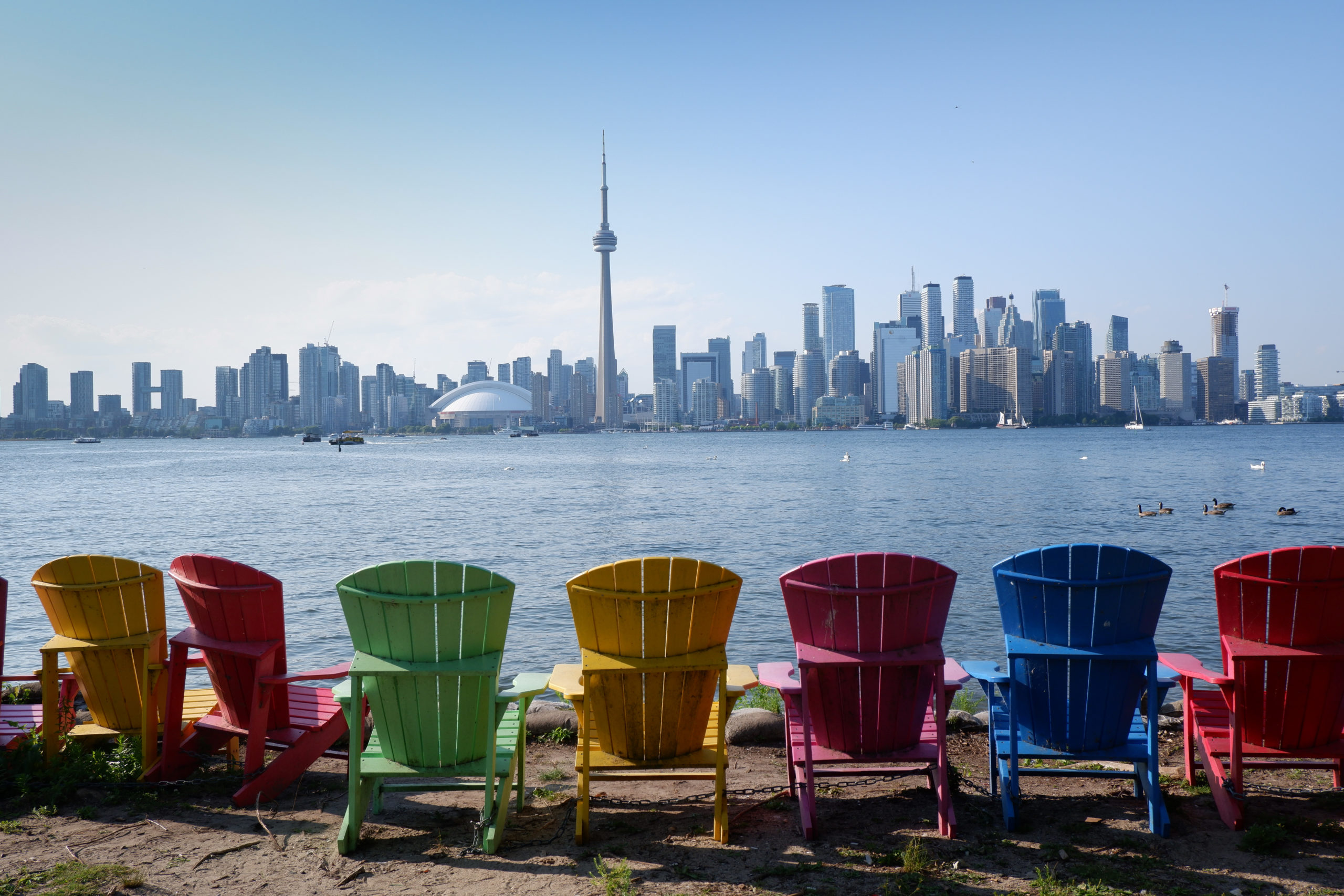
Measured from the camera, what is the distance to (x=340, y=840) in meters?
3.98

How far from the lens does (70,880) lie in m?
3.70

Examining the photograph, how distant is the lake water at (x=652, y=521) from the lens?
1420 centimetres

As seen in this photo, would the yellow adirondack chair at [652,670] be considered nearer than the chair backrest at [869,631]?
Yes

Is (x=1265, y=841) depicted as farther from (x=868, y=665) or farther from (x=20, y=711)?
(x=20, y=711)

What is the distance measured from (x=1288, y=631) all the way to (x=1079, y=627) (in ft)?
3.12

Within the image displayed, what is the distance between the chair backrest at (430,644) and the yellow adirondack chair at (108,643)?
149 centimetres

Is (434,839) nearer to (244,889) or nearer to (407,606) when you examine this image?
(244,889)

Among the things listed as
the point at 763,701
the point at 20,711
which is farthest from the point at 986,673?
the point at 20,711

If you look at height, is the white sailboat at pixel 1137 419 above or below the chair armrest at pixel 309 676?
above

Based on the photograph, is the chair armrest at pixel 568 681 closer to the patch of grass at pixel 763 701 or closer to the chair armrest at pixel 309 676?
the chair armrest at pixel 309 676

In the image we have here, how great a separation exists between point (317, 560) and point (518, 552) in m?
4.65

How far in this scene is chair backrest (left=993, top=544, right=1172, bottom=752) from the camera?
407cm

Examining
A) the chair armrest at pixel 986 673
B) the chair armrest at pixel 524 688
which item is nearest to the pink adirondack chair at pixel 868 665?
the chair armrest at pixel 986 673

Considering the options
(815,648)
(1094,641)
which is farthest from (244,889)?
(1094,641)
